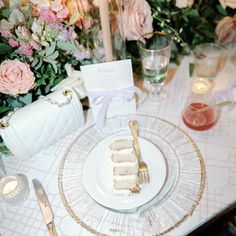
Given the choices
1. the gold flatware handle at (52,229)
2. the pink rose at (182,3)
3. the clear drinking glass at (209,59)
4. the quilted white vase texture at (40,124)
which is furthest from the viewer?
the clear drinking glass at (209,59)

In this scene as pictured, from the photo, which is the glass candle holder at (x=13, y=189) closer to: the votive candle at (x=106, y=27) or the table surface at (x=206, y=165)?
the table surface at (x=206, y=165)

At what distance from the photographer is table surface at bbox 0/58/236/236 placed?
2.34ft

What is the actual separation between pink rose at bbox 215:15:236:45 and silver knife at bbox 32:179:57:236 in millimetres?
776

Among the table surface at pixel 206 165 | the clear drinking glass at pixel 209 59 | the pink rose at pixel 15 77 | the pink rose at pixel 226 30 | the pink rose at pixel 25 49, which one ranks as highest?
the pink rose at pixel 25 49

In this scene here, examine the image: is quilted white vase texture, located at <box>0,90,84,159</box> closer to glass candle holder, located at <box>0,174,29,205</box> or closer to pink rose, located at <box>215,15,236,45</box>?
glass candle holder, located at <box>0,174,29,205</box>

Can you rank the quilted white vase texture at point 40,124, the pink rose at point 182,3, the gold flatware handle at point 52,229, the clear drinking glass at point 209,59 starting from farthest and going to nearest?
1. the clear drinking glass at point 209,59
2. the pink rose at point 182,3
3. the quilted white vase texture at point 40,124
4. the gold flatware handle at point 52,229

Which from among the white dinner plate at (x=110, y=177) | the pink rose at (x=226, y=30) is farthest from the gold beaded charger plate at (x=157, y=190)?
the pink rose at (x=226, y=30)

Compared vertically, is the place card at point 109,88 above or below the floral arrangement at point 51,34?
below

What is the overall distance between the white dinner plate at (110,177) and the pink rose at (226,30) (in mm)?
507

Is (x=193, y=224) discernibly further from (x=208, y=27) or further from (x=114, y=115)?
(x=208, y=27)

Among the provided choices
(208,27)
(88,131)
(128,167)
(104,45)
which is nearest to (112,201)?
(128,167)

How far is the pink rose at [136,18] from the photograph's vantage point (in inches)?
33.3

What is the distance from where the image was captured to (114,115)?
0.94 m

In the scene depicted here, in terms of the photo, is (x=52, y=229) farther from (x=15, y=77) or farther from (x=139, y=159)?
(x=15, y=77)
